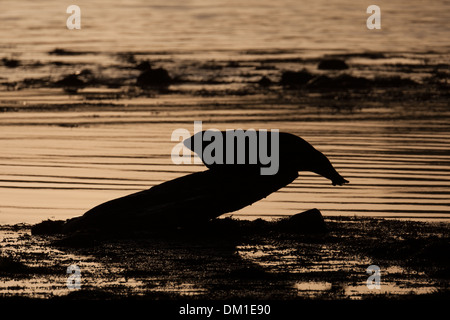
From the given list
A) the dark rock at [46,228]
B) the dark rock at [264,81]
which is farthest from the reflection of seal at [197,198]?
the dark rock at [264,81]

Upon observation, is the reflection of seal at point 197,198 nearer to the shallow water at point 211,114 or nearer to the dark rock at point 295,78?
the shallow water at point 211,114

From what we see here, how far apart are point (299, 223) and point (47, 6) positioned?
202 feet

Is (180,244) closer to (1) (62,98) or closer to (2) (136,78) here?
(1) (62,98)

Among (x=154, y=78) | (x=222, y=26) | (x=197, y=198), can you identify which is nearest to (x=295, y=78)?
(x=154, y=78)

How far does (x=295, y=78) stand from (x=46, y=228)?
20.8 meters

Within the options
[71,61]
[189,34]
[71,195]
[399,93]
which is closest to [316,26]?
[189,34]

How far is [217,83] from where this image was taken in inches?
1336

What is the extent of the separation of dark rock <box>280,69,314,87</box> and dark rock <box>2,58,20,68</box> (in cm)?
1126

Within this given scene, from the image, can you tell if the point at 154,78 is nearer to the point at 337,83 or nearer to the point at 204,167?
the point at 337,83

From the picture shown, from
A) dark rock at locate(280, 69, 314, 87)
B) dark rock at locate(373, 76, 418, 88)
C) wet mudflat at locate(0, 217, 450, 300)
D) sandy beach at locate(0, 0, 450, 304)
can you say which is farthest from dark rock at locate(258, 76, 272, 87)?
wet mudflat at locate(0, 217, 450, 300)

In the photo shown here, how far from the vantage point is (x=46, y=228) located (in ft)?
44.7

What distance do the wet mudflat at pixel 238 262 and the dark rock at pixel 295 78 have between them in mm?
19269

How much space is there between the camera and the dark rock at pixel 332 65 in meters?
38.1

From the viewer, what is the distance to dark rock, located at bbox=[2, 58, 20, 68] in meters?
39.8
